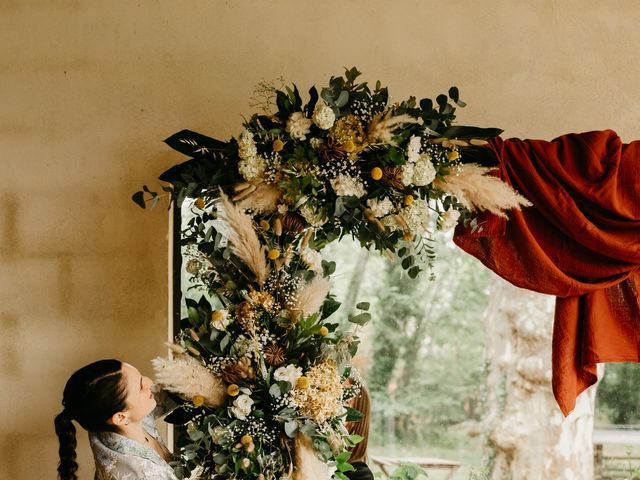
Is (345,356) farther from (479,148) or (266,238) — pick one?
(479,148)

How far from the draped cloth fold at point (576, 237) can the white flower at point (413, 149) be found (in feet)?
1.13

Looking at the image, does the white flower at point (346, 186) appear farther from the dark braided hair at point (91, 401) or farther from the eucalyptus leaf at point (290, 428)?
the dark braided hair at point (91, 401)

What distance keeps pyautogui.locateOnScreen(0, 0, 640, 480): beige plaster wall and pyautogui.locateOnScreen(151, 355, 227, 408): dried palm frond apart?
1.93ft

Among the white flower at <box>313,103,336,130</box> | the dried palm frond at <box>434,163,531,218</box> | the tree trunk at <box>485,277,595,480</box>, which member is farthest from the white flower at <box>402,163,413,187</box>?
the tree trunk at <box>485,277,595,480</box>

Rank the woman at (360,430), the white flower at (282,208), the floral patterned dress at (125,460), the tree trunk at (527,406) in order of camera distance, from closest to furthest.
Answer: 1. the floral patterned dress at (125,460)
2. the white flower at (282,208)
3. the woman at (360,430)
4. the tree trunk at (527,406)

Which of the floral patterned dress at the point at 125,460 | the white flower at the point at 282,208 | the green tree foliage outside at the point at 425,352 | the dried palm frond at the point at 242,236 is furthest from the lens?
the green tree foliage outside at the point at 425,352

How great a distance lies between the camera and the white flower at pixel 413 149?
2.39 metres

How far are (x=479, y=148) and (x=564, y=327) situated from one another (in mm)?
778

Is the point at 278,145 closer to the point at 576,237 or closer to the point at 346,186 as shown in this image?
the point at 346,186

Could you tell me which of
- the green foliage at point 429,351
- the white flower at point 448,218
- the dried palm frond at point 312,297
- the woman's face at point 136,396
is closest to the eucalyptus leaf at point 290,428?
the dried palm frond at point 312,297

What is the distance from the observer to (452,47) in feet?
9.66

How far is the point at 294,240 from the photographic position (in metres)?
2.56

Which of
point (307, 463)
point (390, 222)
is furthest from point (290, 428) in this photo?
point (390, 222)

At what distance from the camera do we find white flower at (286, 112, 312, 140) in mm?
2400
